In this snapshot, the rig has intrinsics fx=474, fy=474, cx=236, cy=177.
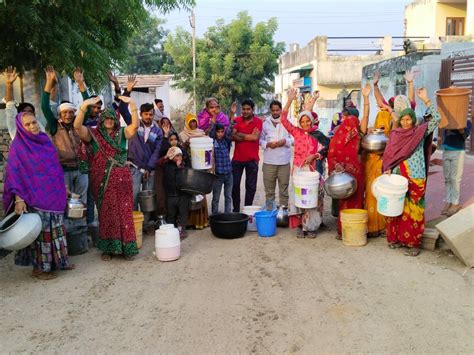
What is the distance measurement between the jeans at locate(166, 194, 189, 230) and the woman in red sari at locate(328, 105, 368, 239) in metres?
2.06

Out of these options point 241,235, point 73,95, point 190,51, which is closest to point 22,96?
point 73,95

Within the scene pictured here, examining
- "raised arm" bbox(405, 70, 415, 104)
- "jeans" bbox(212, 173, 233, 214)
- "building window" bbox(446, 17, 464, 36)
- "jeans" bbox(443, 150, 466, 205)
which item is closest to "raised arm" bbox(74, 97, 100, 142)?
"jeans" bbox(212, 173, 233, 214)

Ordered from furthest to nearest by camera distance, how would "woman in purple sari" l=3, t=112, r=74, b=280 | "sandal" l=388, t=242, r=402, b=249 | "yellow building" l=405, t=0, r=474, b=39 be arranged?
1. "yellow building" l=405, t=0, r=474, b=39
2. "sandal" l=388, t=242, r=402, b=249
3. "woman in purple sari" l=3, t=112, r=74, b=280

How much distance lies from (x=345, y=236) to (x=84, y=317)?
3.32m

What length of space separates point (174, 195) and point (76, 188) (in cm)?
128

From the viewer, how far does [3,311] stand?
4.24 m

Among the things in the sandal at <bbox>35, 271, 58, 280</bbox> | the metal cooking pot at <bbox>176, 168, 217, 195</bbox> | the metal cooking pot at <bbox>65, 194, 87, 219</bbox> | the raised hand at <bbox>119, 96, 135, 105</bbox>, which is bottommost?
the sandal at <bbox>35, 271, 58, 280</bbox>

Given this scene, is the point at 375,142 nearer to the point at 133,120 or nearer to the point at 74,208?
the point at 133,120

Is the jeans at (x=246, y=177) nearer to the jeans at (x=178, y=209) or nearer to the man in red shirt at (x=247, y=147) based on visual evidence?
the man in red shirt at (x=247, y=147)

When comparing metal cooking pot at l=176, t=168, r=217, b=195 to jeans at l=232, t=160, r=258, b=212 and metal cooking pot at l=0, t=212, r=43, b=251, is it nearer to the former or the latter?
jeans at l=232, t=160, r=258, b=212

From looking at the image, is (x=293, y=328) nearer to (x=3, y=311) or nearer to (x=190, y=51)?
(x=3, y=311)

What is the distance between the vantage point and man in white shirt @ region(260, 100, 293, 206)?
273 inches

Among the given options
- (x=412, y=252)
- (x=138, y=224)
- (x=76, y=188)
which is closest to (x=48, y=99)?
(x=76, y=188)

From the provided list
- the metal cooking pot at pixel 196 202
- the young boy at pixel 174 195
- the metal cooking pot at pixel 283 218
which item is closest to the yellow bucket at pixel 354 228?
the metal cooking pot at pixel 283 218
